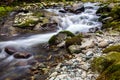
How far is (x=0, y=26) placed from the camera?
1872cm

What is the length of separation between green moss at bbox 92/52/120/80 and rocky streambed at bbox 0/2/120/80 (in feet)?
0.77

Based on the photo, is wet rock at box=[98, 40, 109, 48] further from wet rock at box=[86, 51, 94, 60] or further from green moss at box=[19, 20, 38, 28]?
green moss at box=[19, 20, 38, 28]

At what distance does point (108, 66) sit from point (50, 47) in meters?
5.11

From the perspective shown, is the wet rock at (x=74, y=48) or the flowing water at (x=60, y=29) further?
the flowing water at (x=60, y=29)

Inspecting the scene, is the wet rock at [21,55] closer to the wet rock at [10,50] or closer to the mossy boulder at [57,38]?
the wet rock at [10,50]

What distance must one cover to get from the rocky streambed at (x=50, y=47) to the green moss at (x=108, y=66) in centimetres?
23

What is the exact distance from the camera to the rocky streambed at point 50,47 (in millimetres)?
9055

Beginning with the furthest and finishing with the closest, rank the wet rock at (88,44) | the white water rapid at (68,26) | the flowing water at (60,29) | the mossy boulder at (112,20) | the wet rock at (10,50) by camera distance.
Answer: the mossy boulder at (112,20) < the white water rapid at (68,26) < the wet rock at (10,50) < the flowing water at (60,29) < the wet rock at (88,44)

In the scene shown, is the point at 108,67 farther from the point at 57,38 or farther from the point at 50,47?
the point at 57,38

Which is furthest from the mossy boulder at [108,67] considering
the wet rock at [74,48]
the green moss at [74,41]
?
the green moss at [74,41]

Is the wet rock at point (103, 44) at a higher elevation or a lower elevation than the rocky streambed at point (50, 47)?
higher

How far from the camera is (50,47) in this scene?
1265cm

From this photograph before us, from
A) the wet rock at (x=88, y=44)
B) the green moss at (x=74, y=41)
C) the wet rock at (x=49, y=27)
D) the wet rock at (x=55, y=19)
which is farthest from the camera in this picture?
the wet rock at (x=55, y=19)

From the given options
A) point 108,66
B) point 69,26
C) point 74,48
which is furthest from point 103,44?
point 69,26
